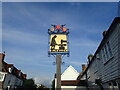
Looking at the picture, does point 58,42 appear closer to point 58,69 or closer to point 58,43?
point 58,43

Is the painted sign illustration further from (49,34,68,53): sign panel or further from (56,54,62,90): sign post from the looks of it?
(56,54,62,90): sign post

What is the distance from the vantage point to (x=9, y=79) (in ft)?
96.3

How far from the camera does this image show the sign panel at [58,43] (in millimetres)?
9562

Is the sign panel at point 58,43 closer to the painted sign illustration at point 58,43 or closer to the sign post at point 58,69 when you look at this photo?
the painted sign illustration at point 58,43

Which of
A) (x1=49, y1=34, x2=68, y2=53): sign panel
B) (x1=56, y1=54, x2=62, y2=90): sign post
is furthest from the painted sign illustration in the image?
(x1=56, y1=54, x2=62, y2=90): sign post

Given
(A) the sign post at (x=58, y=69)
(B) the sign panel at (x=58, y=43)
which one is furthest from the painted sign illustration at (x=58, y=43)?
(A) the sign post at (x=58, y=69)

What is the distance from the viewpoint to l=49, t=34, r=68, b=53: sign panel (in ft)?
31.4

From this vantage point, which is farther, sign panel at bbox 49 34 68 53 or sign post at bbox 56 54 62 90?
sign panel at bbox 49 34 68 53

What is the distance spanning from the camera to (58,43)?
971 centimetres

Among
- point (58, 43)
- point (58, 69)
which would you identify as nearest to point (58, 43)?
point (58, 43)

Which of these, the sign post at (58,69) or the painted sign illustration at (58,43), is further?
the painted sign illustration at (58,43)

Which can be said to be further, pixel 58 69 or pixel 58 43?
pixel 58 43

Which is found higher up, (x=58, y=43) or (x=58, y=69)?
(x=58, y=43)

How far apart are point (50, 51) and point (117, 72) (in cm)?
477
